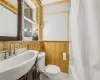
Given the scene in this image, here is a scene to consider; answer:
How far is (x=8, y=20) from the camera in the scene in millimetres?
1633

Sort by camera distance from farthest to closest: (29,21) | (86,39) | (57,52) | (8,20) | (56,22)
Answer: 1. (56,22)
2. (57,52)
3. (29,21)
4. (8,20)
5. (86,39)

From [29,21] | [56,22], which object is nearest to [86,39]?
[29,21]

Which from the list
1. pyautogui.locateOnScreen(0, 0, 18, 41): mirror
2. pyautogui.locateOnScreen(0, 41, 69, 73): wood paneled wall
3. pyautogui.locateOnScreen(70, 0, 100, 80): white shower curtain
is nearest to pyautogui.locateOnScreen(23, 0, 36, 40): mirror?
pyautogui.locateOnScreen(0, 41, 69, 73): wood paneled wall

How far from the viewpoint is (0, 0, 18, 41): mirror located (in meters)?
1.48

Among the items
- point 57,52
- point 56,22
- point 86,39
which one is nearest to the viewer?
point 86,39

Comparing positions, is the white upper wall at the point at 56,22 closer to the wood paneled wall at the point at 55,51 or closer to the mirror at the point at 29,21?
the wood paneled wall at the point at 55,51

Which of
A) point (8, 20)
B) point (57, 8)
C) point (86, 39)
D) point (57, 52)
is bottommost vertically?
point (57, 52)

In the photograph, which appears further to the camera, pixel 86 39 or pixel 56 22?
pixel 56 22

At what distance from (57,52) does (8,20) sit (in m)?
1.56

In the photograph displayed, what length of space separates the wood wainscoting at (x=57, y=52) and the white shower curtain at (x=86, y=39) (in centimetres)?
190

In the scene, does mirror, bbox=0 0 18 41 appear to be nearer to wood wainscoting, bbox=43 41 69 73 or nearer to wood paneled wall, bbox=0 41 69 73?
wood paneled wall, bbox=0 41 69 73

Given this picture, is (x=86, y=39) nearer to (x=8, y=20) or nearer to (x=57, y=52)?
(x=8, y=20)

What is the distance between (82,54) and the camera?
0.68m

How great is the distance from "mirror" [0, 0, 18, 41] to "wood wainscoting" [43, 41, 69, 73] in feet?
3.93
